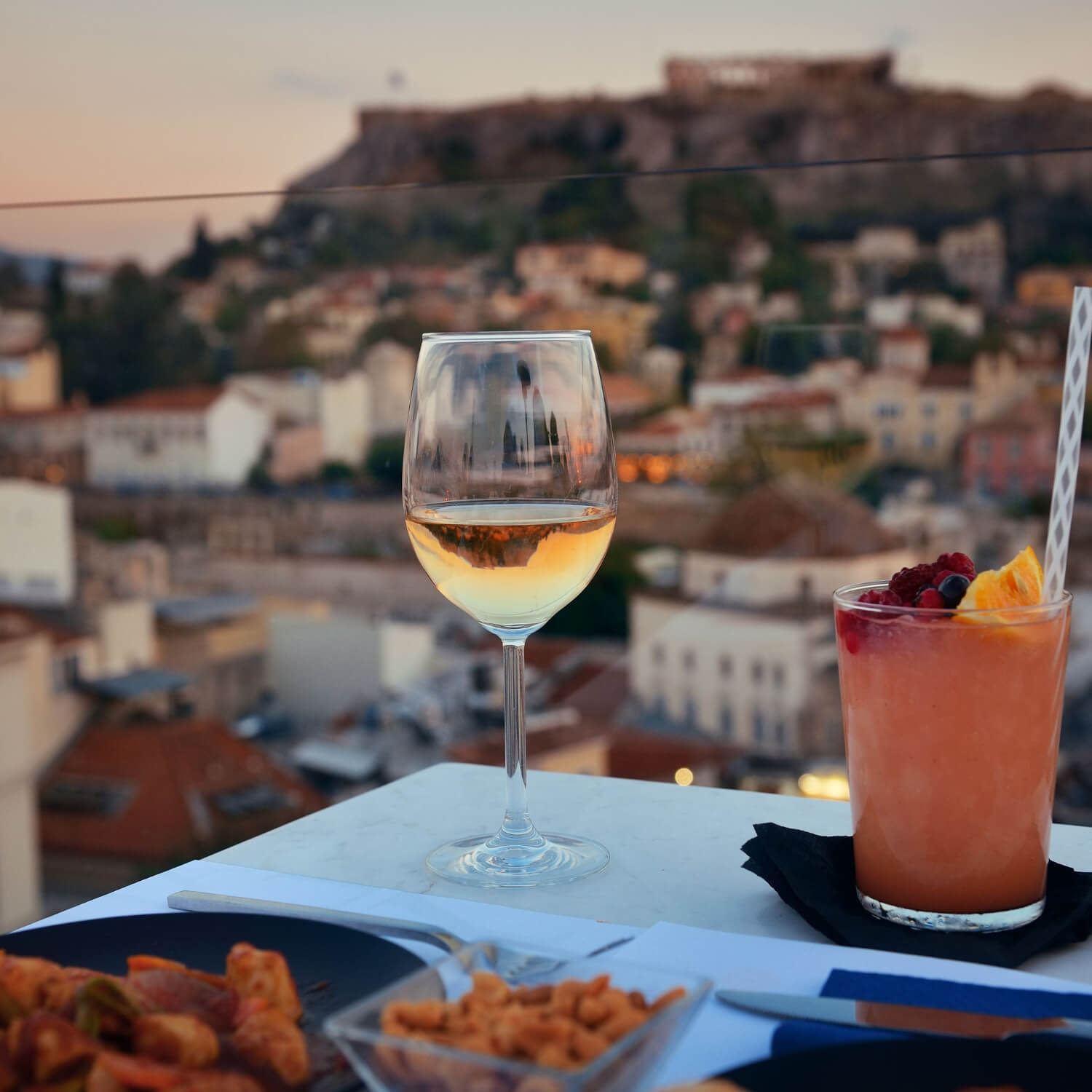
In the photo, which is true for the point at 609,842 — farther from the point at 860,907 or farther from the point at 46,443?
the point at 46,443

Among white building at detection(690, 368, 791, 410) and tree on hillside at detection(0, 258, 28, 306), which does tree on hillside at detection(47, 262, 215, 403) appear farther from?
white building at detection(690, 368, 791, 410)

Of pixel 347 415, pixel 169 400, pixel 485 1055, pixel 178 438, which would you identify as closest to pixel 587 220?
pixel 347 415

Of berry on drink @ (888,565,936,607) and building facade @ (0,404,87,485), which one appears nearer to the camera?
berry on drink @ (888,565,936,607)

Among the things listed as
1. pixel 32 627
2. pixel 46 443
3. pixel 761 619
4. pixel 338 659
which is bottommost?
pixel 338 659

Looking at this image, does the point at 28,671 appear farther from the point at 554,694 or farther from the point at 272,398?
the point at 554,694

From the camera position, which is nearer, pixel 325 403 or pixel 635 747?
pixel 635 747

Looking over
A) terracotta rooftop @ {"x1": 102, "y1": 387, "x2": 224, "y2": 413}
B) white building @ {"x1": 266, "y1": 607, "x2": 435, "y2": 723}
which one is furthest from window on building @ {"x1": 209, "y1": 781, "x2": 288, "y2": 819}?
terracotta rooftop @ {"x1": 102, "y1": 387, "x2": 224, "y2": 413}
